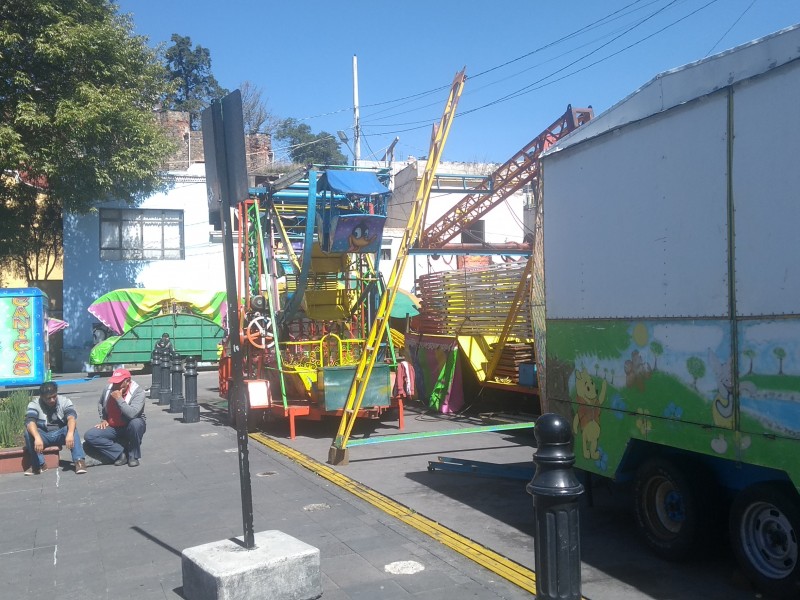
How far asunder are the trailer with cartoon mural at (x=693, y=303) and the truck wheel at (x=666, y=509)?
13mm

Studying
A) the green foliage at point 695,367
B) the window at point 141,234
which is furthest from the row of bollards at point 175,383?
the window at point 141,234

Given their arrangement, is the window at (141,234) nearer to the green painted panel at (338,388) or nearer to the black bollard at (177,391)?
the black bollard at (177,391)

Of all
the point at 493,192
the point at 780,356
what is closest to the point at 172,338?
the point at 493,192

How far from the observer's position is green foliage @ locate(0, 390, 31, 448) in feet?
31.1

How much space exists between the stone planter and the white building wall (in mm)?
18730

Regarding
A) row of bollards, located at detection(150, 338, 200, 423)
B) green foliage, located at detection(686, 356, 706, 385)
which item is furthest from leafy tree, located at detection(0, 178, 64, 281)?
green foliage, located at detection(686, 356, 706, 385)

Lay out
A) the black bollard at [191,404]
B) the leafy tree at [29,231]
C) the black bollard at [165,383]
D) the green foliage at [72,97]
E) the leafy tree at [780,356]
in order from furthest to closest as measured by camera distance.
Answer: the leafy tree at [29,231], the green foliage at [72,97], the black bollard at [165,383], the black bollard at [191,404], the leafy tree at [780,356]

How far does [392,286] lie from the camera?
9.48 m

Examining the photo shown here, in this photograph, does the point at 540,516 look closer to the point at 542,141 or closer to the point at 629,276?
the point at 629,276

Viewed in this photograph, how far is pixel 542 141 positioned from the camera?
2002 centimetres

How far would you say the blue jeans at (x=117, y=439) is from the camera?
940 cm

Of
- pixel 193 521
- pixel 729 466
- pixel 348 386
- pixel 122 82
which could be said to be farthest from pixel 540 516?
pixel 122 82

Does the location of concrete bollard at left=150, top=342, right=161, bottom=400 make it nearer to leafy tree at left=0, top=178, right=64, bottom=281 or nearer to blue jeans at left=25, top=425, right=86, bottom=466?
blue jeans at left=25, top=425, right=86, bottom=466

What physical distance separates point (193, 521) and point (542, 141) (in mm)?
15570
